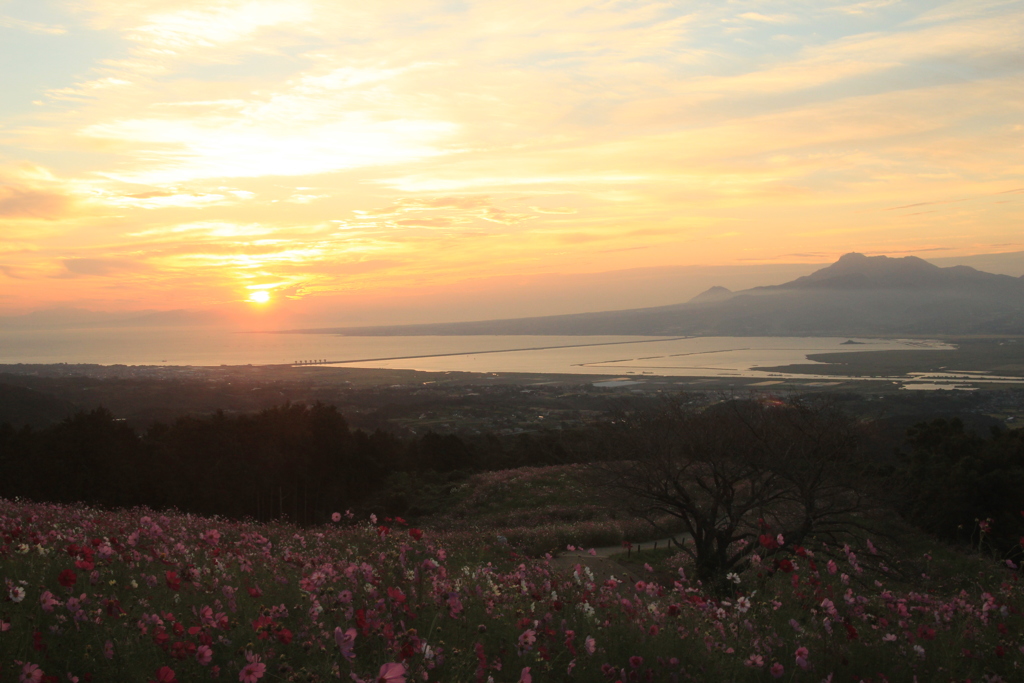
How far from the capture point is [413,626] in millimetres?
4141

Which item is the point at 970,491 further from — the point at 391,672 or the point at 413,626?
the point at 391,672

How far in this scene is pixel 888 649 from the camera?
5277mm

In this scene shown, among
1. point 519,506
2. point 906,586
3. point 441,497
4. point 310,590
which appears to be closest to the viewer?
point 310,590

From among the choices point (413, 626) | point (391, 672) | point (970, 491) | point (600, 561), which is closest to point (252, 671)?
point (391, 672)

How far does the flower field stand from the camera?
132 inches

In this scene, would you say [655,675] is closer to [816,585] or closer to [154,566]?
[816,585]

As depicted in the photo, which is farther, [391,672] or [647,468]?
[647,468]

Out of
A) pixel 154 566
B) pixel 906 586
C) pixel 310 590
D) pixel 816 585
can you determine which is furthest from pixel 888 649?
pixel 906 586

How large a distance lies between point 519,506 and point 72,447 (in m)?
15.6

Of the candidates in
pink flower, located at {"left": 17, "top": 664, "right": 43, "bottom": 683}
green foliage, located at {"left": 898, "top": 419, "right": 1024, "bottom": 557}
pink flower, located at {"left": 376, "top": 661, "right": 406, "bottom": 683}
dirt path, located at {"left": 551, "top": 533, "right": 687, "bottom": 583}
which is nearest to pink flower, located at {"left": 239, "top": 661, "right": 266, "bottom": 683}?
pink flower, located at {"left": 376, "top": 661, "right": 406, "bottom": 683}

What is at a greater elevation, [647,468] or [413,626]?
[413,626]

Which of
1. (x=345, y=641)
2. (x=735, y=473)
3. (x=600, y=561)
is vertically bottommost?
(x=600, y=561)

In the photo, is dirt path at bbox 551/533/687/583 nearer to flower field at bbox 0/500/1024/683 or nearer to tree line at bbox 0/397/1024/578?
tree line at bbox 0/397/1024/578

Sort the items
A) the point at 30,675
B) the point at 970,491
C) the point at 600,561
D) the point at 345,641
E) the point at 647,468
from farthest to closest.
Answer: the point at 970,491
the point at 600,561
the point at 647,468
the point at 345,641
the point at 30,675
